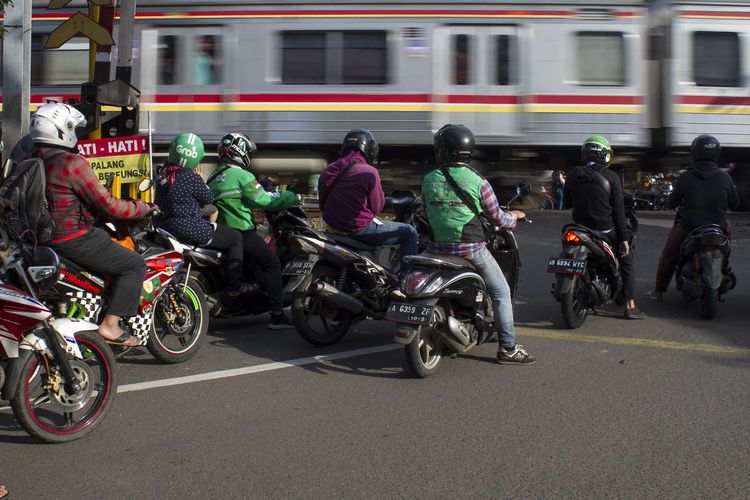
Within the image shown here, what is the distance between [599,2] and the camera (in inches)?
575

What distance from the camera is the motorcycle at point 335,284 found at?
6340 mm

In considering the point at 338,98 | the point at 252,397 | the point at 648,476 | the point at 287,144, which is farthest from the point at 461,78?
the point at 648,476

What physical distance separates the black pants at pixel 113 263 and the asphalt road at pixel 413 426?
2.13ft

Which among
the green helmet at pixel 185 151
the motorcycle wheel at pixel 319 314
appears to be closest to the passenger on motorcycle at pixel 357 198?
the motorcycle wheel at pixel 319 314

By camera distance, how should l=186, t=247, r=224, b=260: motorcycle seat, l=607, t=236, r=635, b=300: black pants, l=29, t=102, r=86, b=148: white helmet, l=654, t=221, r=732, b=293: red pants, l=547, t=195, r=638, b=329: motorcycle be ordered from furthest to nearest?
l=654, t=221, r=732, b=293: red pants → l=607, t=236, r=635, b=300: black pants → l=547, t=195, r=638, b=329: motorcycle → l=186, t=247, r=224, b=260: motorcycle seat → l=29, t=102, r=86, b=148: white helmet

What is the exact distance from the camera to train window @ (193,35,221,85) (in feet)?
49.0

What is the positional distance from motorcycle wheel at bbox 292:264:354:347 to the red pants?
136 inches

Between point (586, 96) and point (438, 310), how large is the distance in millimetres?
10036

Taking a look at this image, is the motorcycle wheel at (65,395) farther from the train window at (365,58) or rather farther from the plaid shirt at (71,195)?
the train window at (365,58)

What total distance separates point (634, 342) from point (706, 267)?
1.33 metres

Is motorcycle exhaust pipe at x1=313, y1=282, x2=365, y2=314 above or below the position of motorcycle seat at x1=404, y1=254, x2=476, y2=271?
below

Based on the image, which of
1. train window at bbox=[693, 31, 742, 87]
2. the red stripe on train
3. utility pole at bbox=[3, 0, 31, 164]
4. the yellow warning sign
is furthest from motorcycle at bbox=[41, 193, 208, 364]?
train window at bbox=[693, 31, 742, 87]

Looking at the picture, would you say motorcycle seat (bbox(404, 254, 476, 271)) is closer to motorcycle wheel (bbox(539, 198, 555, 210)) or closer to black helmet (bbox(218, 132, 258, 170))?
black helmet (bbox(218, 132, 258, 170))

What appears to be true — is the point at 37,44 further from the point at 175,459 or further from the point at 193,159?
the point at 175,459
